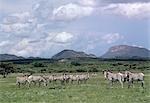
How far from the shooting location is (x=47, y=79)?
190 feet

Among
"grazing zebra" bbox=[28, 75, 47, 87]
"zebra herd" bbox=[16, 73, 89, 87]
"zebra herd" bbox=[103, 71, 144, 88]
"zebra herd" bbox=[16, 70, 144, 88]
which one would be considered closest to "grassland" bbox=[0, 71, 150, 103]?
"zebra herd" bbox=[103, 71, 144, 88]

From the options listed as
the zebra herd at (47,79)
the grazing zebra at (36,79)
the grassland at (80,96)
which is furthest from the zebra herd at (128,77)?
the grazing zebra at (36,79)

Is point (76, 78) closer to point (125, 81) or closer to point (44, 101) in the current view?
point (125, 81)

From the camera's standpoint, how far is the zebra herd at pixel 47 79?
177 ft

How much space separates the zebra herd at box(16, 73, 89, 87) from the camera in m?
53.9

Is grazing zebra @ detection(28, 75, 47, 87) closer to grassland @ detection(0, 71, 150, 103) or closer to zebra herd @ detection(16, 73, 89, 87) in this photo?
zebra herd @ detection(16, 73, 89, 87)

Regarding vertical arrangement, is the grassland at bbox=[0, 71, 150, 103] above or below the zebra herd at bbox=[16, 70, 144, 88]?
below

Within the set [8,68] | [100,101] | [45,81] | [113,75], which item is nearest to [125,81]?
[113,75]

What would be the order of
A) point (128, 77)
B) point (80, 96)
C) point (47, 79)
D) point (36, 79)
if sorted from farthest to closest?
point (47, 79), point (36, 79), point (128, 77), point (80, 96)

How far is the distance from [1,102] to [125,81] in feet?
80.4

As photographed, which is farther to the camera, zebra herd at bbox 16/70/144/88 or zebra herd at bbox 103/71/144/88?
zebra herd at bbox 16/70/144/88

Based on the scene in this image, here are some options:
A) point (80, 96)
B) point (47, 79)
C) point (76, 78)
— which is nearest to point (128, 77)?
point (76, 78)

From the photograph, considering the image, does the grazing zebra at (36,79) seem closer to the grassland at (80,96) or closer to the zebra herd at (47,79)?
the zebra herd at (47,79)

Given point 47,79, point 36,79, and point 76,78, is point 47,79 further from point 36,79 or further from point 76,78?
point 76,78
